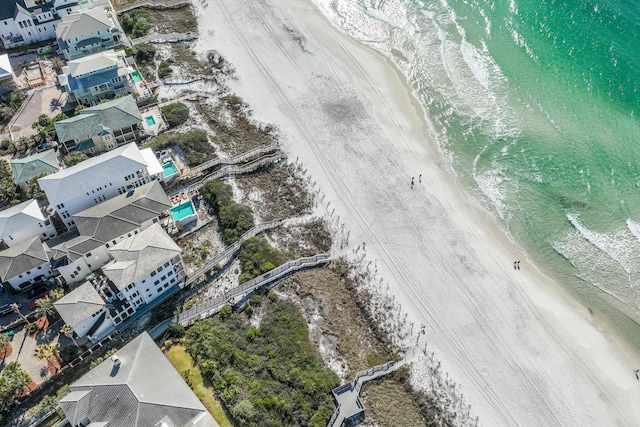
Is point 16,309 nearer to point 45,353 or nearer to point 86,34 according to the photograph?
point 45,353

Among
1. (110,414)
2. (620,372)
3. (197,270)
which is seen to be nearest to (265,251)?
(197,270)

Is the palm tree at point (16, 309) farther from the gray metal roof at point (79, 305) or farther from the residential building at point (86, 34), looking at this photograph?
the residential building at point (86, 34)

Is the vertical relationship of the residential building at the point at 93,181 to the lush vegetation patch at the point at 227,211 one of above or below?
above

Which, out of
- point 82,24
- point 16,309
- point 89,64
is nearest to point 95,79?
point 89,64

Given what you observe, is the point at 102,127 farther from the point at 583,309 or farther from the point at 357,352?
the point at 583,309

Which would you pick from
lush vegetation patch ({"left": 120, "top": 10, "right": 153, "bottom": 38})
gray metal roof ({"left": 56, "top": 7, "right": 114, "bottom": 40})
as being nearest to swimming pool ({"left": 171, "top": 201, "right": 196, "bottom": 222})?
gray metal roof ({"left": 56, "top": 7, "right": 114, "bottom": 40})

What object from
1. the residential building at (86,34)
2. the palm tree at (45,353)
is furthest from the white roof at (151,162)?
the residential building at (86,34)
